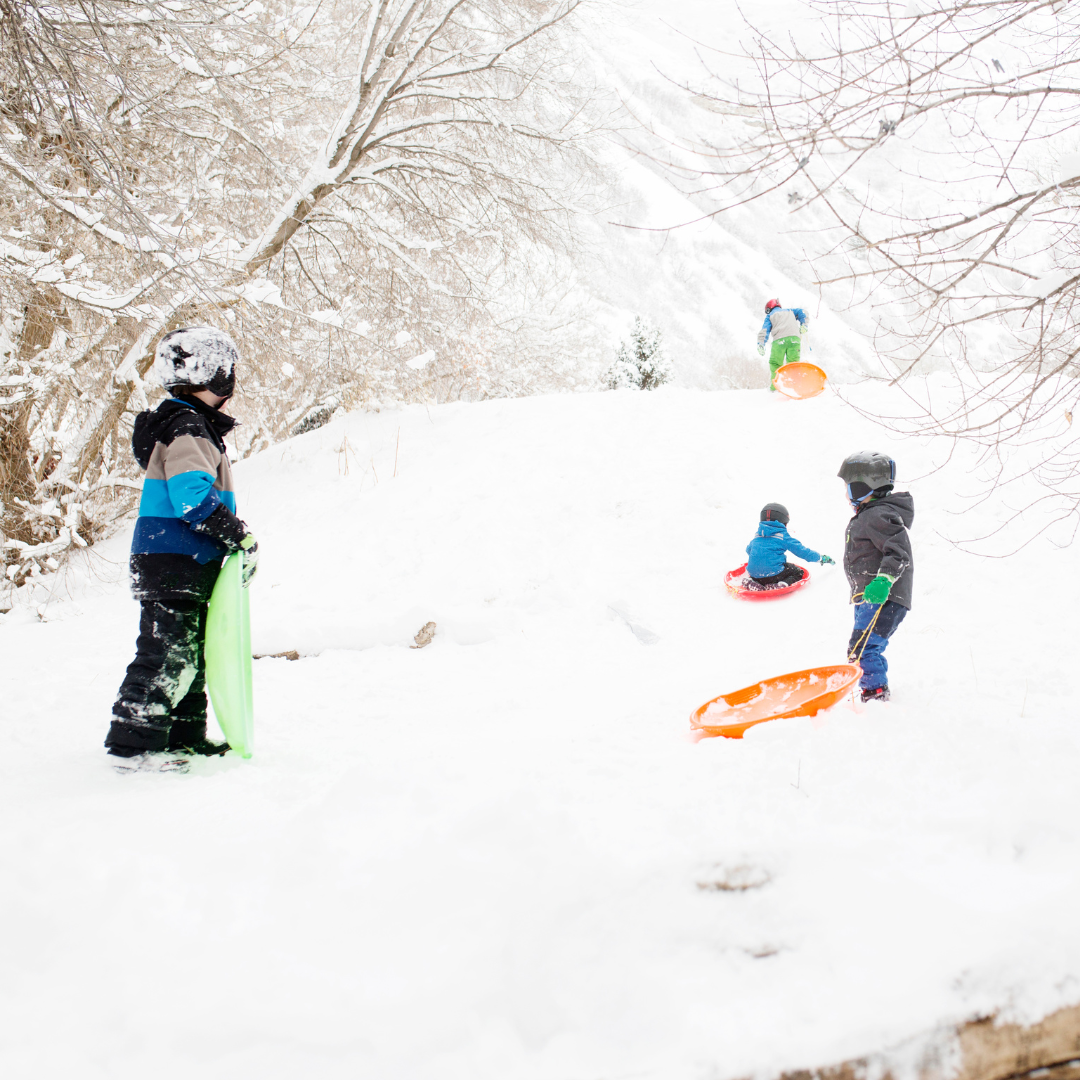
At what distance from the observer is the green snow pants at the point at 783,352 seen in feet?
35.8

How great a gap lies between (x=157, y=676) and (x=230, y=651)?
289 mm

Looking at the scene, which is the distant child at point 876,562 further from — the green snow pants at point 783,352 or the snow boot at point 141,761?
the green snow pants at point 783,352

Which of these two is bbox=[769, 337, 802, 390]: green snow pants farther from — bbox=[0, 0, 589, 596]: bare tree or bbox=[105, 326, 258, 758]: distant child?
bbox=[105, 326, 258, 758]: distant child

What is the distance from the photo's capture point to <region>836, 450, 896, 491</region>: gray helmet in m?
3.87

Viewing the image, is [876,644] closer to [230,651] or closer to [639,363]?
[230,651]

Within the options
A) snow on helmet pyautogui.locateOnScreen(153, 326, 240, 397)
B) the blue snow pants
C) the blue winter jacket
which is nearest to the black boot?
snow on helmet pyautogui.locateOnScreen(153, 326, 240, 397)

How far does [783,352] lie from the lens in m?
11.0

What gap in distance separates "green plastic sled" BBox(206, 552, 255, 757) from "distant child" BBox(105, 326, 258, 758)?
0.06m

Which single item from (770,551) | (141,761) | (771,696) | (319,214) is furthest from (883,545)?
(319,214)

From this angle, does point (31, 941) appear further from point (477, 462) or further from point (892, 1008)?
point (477, 462)

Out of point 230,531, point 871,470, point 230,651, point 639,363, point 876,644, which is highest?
point 639,363

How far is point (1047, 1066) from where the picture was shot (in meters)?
1.65

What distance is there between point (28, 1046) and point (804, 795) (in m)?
2.25

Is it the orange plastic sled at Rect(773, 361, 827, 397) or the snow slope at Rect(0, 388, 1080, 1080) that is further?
the orange plastic sled at Rect(773, 361, 827, 397)
